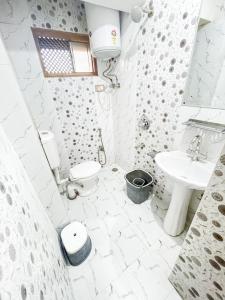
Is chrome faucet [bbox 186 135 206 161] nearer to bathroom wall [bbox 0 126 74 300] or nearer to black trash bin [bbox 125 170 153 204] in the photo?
black trash bin [bbox 125 170 153 204]

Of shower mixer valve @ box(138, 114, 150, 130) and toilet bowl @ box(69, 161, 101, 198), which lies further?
toilet bowl @ box(69, 161, 101, 198)

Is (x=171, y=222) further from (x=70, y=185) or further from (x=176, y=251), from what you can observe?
(x=70, y=185)

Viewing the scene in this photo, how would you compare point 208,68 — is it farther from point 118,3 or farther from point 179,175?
point 118,3

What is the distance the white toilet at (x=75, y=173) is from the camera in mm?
1505

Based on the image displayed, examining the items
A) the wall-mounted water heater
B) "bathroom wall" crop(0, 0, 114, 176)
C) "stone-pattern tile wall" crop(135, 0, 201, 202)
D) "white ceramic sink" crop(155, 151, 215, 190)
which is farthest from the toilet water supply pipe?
the wall-mounted water heater

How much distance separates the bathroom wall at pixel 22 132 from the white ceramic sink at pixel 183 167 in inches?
36.8

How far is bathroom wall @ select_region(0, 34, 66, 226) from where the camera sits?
30.9 inches

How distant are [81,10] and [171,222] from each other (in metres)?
2.50

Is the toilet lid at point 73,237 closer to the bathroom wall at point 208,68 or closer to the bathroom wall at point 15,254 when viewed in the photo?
the bathroom wall at point 15,254

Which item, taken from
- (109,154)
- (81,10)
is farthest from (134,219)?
(81,10)

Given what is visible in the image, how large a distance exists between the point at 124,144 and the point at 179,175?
1.25 metres

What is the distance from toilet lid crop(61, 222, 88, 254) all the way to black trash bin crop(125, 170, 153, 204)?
2.39ft

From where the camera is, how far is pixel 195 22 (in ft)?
3.22

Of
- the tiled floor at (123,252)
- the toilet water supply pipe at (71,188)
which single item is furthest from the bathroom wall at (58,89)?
the tiled floor at (123,252)
